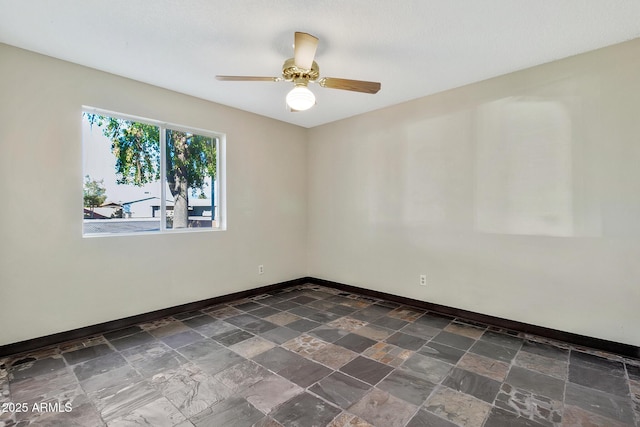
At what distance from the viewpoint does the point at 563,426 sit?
65.4 inches

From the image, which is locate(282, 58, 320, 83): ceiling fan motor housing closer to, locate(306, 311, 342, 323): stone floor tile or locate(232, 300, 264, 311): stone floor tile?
locate(306, 311, 342, 323): stone floor tile

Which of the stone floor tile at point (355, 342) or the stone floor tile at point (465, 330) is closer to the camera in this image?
the stone floor tile at point (355, 342)

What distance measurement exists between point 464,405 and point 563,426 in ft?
1.65

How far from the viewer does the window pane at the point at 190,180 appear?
3.48m

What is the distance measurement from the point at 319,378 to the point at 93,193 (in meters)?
2.73

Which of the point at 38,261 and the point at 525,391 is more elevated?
the point at 38,261

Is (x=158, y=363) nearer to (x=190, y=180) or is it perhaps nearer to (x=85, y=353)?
(x=85, y=353)

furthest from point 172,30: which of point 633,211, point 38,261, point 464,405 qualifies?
point 633,211

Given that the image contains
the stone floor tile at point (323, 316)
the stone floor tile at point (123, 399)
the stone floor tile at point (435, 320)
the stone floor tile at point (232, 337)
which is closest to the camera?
the stone floor tile at point (123, 399)

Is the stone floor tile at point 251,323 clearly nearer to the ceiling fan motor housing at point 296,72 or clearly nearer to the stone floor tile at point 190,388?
the stone floor tile at point 190,388

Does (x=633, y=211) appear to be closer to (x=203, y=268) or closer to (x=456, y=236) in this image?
(x=456, y=236)

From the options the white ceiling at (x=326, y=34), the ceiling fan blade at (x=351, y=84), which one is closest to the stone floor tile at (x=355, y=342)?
the ceiling fan blade at (x=351, y=84)

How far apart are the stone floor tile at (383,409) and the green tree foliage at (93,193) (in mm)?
2948

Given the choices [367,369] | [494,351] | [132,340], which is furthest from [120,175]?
[494,351]
